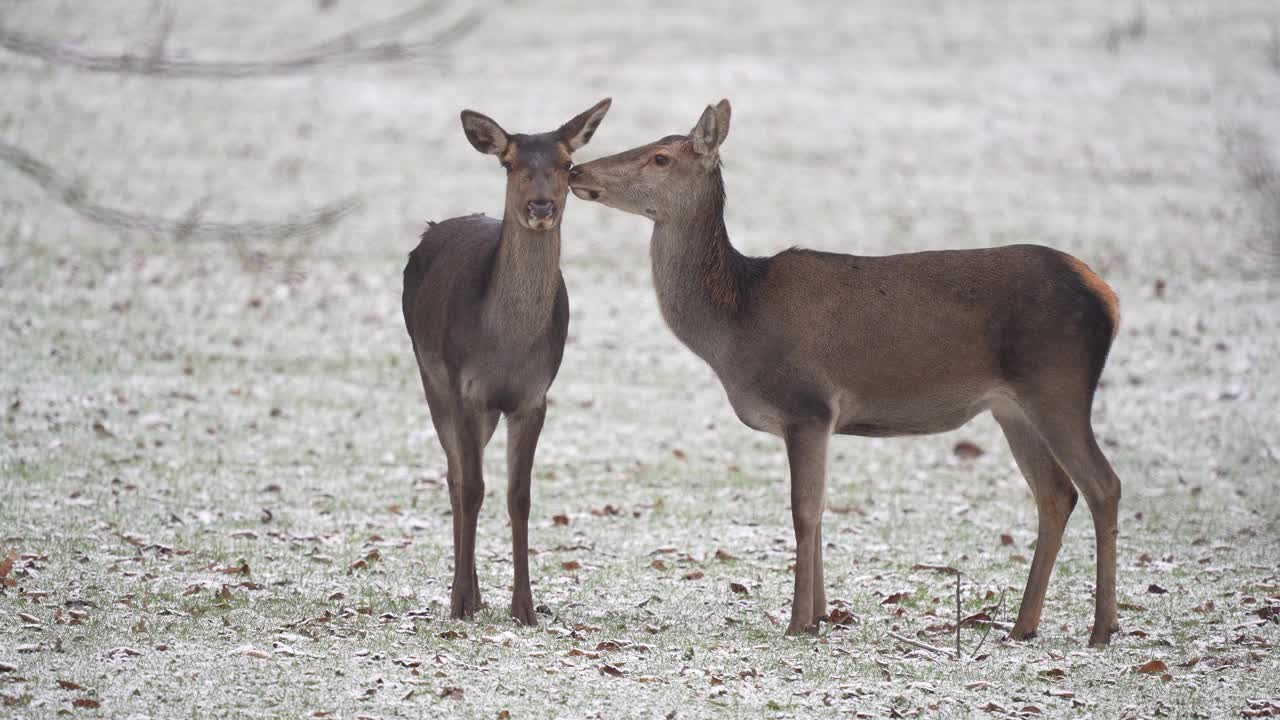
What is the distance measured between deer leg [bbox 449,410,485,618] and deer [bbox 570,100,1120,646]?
1.38 m

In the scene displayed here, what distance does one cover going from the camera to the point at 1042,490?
8242mm

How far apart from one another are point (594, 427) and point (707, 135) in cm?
671

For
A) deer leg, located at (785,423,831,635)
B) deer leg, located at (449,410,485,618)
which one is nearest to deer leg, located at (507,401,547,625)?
deer leg, located at (449,410,485,618)

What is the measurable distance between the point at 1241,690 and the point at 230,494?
7.55 metres

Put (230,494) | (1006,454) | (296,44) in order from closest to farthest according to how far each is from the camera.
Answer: (230,494)
(1006,454)
(296,44)

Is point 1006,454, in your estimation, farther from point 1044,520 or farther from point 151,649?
point 151,649

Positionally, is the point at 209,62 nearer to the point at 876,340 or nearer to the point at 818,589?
the point at 876,340

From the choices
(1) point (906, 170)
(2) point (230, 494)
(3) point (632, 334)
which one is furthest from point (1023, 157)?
(2) point (230, 494)

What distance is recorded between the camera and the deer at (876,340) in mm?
7754

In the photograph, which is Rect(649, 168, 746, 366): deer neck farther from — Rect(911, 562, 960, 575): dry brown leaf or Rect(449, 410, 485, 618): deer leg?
Rect(911, 562, 960, 575): dry brown leaf

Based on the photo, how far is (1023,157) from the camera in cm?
2966

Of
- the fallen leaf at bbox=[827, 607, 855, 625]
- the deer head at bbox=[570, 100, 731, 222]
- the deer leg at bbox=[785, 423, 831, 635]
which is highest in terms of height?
the deer head at bbox=[570, 100, 731, 222]

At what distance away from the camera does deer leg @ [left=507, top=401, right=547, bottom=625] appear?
26.0ft

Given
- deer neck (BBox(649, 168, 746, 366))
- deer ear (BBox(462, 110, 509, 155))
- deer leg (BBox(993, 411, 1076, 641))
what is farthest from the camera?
deer neck (BBox(649, 168, 746, 366))
